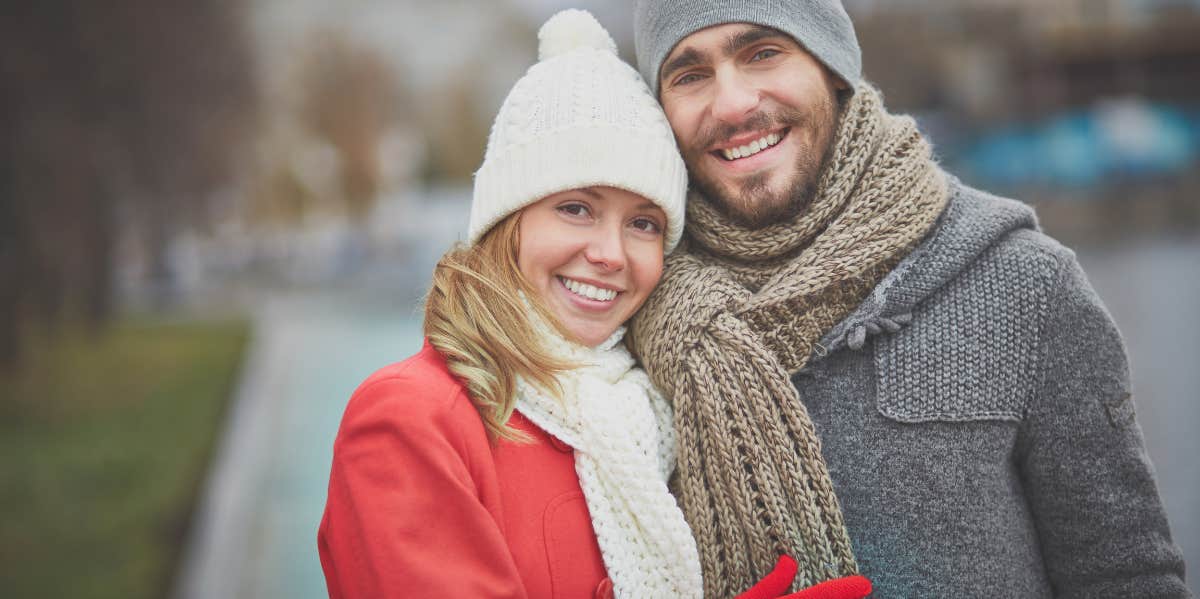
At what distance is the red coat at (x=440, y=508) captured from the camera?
156cm

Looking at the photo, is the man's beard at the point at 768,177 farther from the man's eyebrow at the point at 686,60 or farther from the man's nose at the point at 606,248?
the man's nose at the point at 606,248

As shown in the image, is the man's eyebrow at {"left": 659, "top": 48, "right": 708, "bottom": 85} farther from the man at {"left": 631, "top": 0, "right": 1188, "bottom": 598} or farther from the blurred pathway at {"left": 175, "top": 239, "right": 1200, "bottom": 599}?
the blurred pathway at {"left": 175, "top": 239, "right": 1200, "bottom": 599}

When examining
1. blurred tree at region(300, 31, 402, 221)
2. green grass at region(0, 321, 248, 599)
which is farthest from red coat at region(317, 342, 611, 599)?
blurred tree at region(300, 31, 402, 221)

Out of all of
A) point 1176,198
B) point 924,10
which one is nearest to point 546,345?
point 924,10

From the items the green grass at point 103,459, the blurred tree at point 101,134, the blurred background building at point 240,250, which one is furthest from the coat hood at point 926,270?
the blurred tree at point 101,134

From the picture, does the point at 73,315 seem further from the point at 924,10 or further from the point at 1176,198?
the point at 1176,198

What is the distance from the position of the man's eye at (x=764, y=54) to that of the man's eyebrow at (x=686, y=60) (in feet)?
0.35

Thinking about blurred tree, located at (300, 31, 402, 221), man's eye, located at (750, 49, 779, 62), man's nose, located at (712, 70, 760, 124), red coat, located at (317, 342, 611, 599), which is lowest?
red coat, located at (317, 342, 611, 599)

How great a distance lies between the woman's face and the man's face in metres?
0.21

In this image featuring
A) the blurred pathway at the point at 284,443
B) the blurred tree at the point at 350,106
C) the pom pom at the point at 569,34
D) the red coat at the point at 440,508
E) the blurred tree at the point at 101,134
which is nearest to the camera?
the red coat at the point at 440,508

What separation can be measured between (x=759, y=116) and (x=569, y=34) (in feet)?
1.51

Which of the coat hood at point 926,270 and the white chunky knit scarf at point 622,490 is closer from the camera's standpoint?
the white chunky knit scarf at point 622,490

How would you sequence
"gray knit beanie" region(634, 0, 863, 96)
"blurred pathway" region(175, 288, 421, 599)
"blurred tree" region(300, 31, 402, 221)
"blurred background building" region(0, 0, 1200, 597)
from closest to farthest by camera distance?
"gray knit beanie" region(634, 0, 863, 96) < "blurred pathway" region(175, 288, 421, 599) < "blurred background building" region(0, 0, 1200, 597) < "blurred tree" region(300, 31, 402, 221)

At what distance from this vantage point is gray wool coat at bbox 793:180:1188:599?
1.83 m
